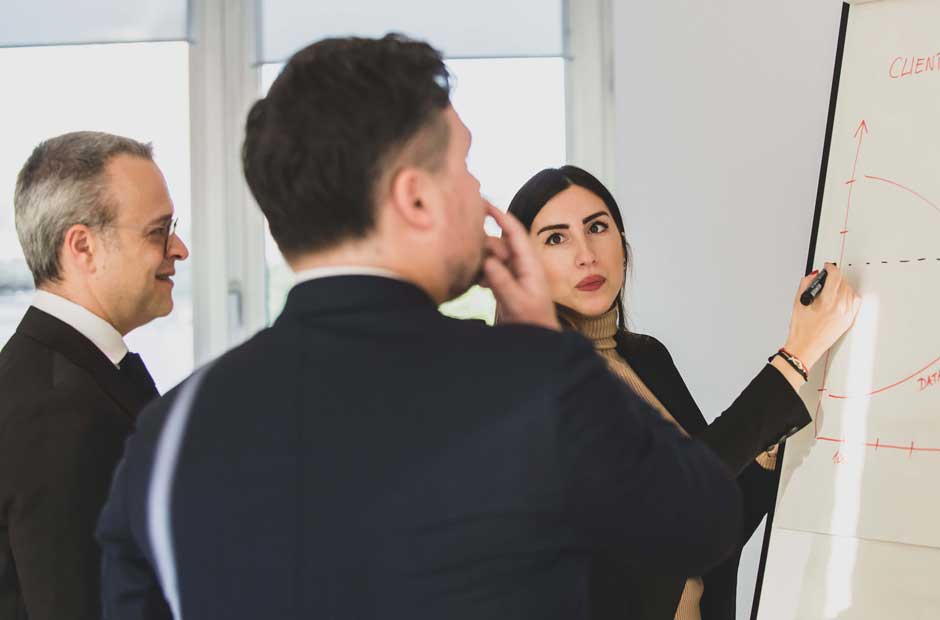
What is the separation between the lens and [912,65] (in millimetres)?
1561

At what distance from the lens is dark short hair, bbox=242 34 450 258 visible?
862 mm

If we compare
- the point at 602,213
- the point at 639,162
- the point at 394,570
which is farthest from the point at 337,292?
the point at 639,162

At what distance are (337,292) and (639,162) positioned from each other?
2164mm

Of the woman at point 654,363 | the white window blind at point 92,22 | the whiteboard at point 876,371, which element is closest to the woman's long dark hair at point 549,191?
the woman at point 654,363

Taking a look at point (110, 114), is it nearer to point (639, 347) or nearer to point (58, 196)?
point (58, 196)

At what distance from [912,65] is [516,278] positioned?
910 mm

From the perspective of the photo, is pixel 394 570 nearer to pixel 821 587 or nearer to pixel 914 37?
pixel 821 587

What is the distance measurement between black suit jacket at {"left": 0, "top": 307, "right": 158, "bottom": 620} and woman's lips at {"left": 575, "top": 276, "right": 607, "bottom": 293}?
93cm

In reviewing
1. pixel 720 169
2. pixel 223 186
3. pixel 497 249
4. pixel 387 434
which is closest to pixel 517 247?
pixel 497 249

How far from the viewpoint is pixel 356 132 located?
860mm

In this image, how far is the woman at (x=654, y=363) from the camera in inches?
61.7

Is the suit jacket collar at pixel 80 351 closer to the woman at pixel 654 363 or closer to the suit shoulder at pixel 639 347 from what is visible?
the woman at pixel 654 363

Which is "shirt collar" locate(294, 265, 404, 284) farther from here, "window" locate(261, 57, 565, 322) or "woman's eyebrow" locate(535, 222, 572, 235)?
"window" locate(261, 57, 565, 322)

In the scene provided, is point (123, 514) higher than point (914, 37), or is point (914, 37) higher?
point (914, 37)
